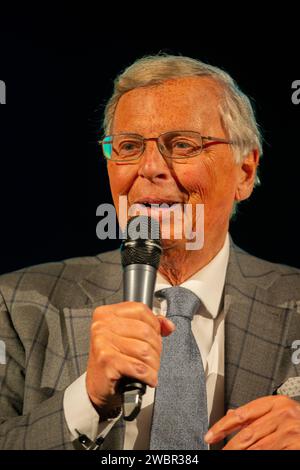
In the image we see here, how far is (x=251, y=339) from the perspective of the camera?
1724mm

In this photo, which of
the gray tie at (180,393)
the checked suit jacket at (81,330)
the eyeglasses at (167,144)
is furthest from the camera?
the eyeglasses at (167,144)

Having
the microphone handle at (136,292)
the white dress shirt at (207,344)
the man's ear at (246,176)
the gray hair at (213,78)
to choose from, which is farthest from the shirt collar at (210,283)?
the microphone handle at (136,292)

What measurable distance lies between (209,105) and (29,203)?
663 millimetres

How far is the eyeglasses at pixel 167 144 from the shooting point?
176 cm

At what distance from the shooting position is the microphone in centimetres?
117

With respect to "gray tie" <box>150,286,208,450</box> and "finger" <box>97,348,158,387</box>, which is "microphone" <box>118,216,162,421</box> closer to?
"finger" <box>97,348,158,387</box>

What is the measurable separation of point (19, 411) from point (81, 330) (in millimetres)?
267

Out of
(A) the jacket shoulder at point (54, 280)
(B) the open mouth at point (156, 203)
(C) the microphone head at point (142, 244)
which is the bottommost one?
(A) the jacket shoulder at point (54, 280)

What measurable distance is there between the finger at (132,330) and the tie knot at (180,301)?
51 centimetres

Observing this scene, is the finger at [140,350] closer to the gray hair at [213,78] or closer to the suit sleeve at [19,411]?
the suit sleeve at [19,411]

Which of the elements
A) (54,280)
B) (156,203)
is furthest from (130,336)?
(54,280)

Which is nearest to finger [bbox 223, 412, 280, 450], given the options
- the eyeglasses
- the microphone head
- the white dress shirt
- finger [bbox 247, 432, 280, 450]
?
finger [bbox 247, 432, 280, 450]

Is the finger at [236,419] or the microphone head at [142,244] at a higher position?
the microphone head at [142,244]

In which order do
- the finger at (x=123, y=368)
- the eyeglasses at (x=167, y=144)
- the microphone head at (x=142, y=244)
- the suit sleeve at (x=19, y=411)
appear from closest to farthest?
the finger at (x=123, y=368) < the microphone head at (x=142, y=244) < the suit sleeve at (x=19, y=411) < the eyeglasses at (x=167, y=144)
